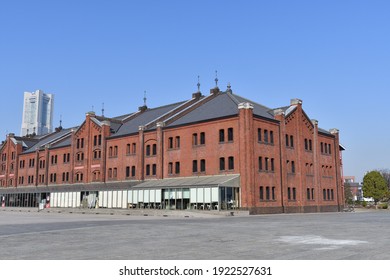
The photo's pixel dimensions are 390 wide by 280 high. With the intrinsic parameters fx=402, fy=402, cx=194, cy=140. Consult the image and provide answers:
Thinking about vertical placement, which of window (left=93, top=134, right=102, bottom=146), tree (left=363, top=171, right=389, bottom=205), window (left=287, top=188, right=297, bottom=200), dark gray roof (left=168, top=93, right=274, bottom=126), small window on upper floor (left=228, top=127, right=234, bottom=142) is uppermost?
dark gray roof (left=168, top=93, right=274, bottom=126)

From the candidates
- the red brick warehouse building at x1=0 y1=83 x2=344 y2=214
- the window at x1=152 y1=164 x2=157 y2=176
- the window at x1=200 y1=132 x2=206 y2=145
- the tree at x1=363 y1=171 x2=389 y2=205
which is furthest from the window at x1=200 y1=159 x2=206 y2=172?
the tree at x1=363 y1=171 x2=389 y2=205

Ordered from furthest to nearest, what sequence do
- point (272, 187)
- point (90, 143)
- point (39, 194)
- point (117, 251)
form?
point (39, 194) → point (90, 143) → point (272, 187) → point (117, 251)

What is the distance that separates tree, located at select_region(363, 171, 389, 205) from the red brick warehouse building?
34.7 m

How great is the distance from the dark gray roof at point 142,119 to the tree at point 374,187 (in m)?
54.1

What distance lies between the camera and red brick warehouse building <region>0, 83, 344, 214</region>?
138 ft

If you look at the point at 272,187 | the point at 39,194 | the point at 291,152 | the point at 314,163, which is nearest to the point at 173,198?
the point at 272,187

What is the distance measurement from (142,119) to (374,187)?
58.1 meters

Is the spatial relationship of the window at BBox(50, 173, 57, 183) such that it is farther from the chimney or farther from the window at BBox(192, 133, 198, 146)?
the chimney

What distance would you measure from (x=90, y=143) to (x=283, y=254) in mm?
52839

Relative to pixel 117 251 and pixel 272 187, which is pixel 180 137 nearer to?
pixel 272 187

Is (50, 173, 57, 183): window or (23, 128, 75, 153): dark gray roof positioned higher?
(23, 128, 75, 153): dark gray roof

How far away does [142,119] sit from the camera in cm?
5978

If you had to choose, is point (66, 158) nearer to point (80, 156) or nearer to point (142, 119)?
point (80, 156)

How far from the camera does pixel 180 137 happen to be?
48.0 metres
